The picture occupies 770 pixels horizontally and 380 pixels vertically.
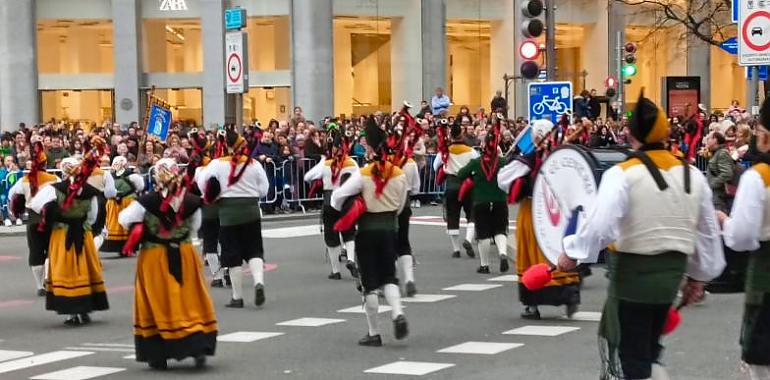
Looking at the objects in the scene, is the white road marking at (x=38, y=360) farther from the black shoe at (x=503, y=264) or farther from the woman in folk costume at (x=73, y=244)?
the black shoe at (x=503, y=264)

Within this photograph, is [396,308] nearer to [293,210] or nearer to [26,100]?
[293,210]

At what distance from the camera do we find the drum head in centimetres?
1079

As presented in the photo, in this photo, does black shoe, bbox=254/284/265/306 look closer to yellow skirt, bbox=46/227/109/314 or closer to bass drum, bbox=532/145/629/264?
yellow skirt, bbox=46/227/109/314

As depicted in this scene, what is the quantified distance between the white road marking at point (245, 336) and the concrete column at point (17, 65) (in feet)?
95.2

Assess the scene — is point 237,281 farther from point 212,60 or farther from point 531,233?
point 212,60

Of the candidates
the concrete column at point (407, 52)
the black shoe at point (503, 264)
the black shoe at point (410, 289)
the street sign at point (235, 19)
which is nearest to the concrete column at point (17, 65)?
the concrete column at point (407, 52)

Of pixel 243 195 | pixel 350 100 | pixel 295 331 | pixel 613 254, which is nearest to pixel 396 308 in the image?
pixel 295 331

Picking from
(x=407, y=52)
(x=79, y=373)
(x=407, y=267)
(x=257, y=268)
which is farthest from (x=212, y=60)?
(x=79, y=373)

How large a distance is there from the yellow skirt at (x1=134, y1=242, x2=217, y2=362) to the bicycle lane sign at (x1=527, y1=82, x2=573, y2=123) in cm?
868

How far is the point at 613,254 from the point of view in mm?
7840

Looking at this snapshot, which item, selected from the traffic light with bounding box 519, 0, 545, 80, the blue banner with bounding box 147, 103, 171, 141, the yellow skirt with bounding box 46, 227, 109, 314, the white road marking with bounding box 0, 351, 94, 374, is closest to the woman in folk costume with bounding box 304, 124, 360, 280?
the traffic light with bounding box 519, 0, 545, 80

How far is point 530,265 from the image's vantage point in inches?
544

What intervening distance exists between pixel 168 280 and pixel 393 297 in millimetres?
2062

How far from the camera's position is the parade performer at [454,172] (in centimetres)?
1967
